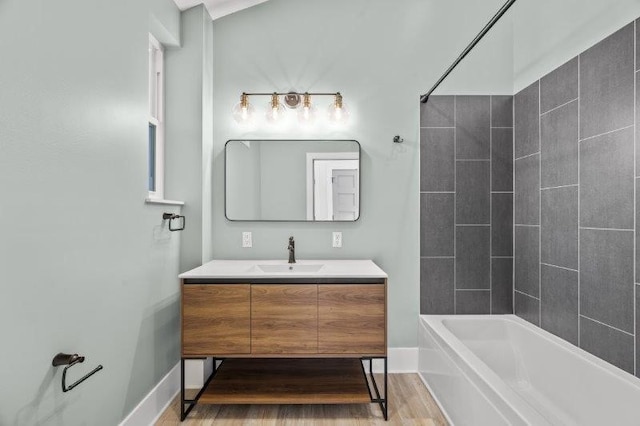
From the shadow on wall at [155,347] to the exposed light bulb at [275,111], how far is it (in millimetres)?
1378

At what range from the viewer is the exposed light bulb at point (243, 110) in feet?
8.30

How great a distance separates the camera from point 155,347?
2.08 meters

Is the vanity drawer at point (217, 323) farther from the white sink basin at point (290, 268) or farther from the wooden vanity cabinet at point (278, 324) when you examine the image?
the white sink basin at point (290, 268)

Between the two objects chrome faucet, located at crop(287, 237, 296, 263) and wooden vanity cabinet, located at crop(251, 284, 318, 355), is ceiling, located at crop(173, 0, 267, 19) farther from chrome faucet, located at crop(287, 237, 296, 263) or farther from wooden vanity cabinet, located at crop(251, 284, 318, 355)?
wooden vanity cabinet, located at crop(251, 284, 318, 355)

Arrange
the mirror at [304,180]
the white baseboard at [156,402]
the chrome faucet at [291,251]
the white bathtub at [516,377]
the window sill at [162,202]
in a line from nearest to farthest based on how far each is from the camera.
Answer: the white bathtub at [516,377], the white baseboard at [156,402], the window sill at [162,202], the chrome faucet at [291,251], the mirror at [304,180]

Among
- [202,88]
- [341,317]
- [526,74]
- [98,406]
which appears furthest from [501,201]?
[98,406]

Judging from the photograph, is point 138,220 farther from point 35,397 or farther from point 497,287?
point 497,287

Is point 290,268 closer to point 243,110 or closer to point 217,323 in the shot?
point 217,323

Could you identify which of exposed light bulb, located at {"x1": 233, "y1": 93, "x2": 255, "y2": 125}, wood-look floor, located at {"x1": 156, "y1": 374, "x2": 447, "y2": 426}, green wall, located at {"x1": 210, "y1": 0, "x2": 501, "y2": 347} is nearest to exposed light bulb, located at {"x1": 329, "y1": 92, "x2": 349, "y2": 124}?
green wall, located at {"x1": 210, "y1": 0, "x2": 501, "y2": 347}

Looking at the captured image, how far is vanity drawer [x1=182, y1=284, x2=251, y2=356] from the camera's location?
6.63 ft

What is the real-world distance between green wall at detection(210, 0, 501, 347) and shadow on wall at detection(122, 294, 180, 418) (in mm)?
571

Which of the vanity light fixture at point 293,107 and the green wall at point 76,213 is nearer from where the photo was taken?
the green wall at point 76,213

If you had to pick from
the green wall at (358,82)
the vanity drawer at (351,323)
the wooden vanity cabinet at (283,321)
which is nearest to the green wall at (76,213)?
the wooden vanity cabinet at (283,321)

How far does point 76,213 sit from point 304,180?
59.3 inches
